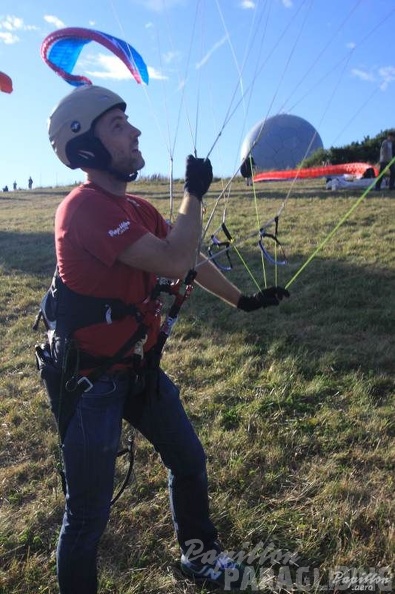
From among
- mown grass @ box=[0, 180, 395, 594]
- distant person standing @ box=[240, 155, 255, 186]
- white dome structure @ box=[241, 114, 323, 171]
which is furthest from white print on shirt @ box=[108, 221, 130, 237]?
white dome structure @ box=[241, 114, 323, 171]

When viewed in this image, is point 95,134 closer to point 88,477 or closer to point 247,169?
point 88,477

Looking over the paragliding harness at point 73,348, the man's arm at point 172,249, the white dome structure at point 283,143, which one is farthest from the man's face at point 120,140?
the white dome structure at point 283,143

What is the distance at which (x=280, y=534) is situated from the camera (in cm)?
324

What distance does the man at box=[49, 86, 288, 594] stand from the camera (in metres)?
2.30

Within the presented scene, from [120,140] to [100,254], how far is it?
2.03ft

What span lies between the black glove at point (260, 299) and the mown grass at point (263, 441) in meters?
1.30

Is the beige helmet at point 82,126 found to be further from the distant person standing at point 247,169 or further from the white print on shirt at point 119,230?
the distant person standing at point 247,169

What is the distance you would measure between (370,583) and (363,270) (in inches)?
222

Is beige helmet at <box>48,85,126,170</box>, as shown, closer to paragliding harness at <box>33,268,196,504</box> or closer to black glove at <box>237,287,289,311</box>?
paragliding harness at <box>33,268,196,504</box>

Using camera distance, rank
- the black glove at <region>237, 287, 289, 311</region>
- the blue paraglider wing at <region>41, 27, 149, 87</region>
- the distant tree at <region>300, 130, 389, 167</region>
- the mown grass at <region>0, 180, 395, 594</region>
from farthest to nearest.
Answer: the distant tree at <region>300, 130, 389, 167</region> < the blue paraglider wing at <region>41, 27, 149, 87</region> < the black glove at <region>237, 287, 289, 311</region> < the mown grass at <region>0, 180, 395, 594</region>

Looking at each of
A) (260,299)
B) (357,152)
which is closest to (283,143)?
A: (357,152)

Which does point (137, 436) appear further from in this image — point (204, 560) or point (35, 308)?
point (35, 308)

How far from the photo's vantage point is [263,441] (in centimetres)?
415

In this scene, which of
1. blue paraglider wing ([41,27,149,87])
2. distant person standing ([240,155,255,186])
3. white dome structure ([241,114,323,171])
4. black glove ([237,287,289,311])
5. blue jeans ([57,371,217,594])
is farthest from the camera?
white dome structure ([241,114,323,171])
